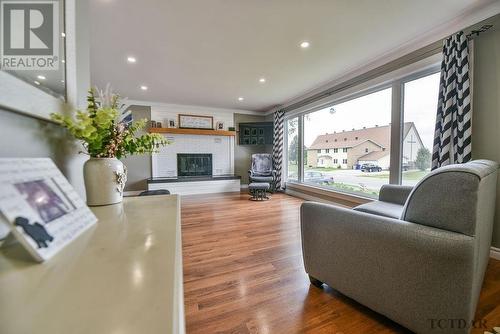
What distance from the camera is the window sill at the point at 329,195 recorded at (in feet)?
10.4

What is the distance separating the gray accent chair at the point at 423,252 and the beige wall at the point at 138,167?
4643 mm

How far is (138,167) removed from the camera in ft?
15.6

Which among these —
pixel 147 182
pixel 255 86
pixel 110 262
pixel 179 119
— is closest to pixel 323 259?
pixel 110 262

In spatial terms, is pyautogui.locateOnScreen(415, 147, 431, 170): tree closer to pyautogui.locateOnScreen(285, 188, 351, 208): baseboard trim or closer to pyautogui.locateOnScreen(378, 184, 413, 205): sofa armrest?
pyautogui.locateOnScreen(378, 184, 413, 205): sofa armrest

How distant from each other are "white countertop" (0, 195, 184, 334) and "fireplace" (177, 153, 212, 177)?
15.8 ft

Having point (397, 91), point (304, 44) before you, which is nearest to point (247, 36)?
point (304, 44)

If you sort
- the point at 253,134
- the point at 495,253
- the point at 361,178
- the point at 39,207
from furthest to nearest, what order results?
the point at 253,134, the point at 361,178, the point at 495,253, the point at 39,207

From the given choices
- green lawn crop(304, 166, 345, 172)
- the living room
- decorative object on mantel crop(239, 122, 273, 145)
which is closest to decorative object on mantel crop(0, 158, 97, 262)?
the living room

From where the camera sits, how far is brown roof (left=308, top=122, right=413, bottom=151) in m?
2.87

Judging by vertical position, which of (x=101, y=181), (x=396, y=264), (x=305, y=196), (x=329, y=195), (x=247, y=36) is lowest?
(x=305, y=196)

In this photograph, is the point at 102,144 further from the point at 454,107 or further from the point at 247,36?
the point at 454,107

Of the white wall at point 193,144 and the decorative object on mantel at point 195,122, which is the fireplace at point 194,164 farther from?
the decorative object on mantel at point 195,122

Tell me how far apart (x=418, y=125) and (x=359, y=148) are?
0.92 metres

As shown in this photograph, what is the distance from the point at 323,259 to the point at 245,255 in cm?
81
